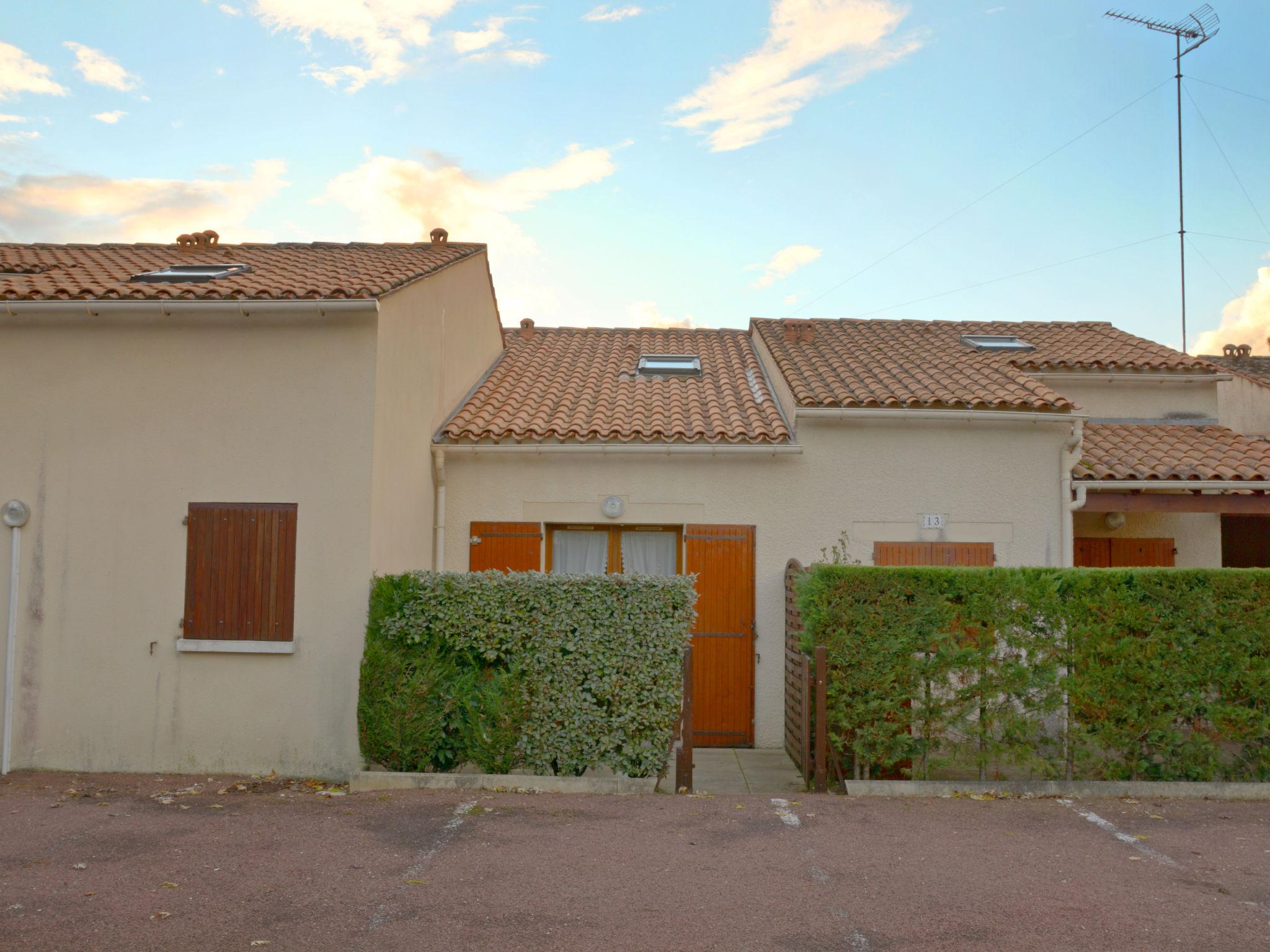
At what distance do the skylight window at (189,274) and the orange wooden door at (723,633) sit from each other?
5584mm

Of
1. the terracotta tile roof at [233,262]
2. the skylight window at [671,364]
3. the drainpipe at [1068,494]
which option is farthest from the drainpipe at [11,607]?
the drainpipe at [1068,494]

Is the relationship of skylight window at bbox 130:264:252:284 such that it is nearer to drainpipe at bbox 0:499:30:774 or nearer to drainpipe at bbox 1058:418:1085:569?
drainpipe at bbox 0:499:30:774

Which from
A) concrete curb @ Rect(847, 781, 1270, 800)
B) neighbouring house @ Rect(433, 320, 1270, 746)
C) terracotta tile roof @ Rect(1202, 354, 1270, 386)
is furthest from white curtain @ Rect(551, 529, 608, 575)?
terracotta tile roof @ Rect(1202, 354, 1270, 386)

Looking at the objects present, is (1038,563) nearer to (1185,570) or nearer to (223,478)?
(1185,570)

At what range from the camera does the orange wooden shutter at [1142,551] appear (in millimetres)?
11930

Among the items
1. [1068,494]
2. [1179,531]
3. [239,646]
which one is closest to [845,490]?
[1068,494]

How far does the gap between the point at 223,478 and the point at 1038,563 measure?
8.37m

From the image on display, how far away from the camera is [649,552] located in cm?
1077

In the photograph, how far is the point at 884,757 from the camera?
780cm

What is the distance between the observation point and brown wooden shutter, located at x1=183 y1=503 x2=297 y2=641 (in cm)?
848

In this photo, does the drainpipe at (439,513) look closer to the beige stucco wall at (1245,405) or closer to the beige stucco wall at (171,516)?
the beige stucco wall at (171,516)

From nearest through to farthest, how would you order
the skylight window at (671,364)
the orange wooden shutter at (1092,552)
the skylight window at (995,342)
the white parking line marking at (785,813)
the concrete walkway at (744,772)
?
1. the white parking line marking at (785,813)
2. the concrete walkway at (744,772)
3. the orange wooden shutter at (1092,552)
4. the skylight window at (671,364)
5. the skylight window at (995,342)

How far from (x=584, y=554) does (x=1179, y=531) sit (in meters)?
7.56

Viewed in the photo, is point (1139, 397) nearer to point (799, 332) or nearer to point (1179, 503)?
point (1179, 503)
